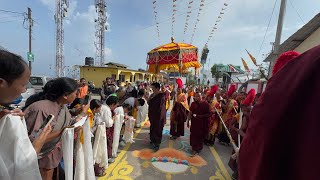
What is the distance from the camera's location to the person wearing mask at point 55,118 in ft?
7.05

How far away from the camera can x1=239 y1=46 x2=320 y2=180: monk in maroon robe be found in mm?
547

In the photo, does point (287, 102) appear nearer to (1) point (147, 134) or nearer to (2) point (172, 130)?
(2) point (172, 130)

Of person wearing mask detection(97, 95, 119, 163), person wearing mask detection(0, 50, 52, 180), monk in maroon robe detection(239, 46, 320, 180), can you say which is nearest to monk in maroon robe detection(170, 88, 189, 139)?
person wearing mask detection(97, 95, 119, 163)

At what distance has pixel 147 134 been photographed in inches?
299

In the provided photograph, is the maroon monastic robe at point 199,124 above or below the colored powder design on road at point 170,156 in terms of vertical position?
above

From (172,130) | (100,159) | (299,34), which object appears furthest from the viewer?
(299,34)

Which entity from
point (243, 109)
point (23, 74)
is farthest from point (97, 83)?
point (23, 74)

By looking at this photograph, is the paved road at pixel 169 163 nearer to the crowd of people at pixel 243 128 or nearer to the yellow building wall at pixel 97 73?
the crowd of people at pixel 243 128

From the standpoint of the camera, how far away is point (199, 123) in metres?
5.87

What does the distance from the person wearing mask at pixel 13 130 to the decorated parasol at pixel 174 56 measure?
650cm

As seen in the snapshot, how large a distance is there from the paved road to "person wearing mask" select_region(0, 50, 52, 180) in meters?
2.90

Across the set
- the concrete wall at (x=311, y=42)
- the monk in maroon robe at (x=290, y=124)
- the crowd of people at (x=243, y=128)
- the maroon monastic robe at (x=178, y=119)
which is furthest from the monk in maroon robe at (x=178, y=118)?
the monk in maroon robe at (x=290, y=124)

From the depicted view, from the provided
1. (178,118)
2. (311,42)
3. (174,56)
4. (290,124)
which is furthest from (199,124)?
(311,42)

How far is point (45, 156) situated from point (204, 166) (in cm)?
364
